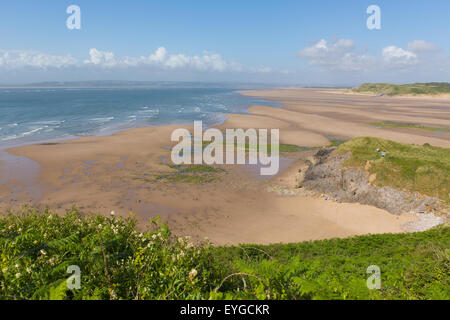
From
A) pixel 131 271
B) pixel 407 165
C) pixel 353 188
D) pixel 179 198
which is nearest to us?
pixel 131 271

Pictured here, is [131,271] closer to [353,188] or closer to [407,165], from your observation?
[353,188]

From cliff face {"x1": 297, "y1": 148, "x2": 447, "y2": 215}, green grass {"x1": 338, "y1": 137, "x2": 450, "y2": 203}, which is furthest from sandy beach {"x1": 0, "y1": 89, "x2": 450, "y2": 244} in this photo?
green grass {"x1": 338, "y1": 137, "x2": 450, "y2": 203}

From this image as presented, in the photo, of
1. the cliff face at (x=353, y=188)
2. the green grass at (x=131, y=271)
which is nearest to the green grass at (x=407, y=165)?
the cliff face at (x=353, y=188)

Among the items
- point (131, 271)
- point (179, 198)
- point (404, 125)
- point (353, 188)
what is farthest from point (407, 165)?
point (404, 125)

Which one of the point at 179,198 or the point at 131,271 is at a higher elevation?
the point at 131,271

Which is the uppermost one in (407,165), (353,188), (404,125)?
(404,125)

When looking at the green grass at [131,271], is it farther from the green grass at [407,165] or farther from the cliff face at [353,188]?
the green grass at [407,165]

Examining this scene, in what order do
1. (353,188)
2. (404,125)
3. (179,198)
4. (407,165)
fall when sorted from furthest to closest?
(404,125) < (179,198) < (353,188) < (407,165)

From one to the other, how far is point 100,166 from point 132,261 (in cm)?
3018

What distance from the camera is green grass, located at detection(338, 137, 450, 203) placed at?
20.1 meters

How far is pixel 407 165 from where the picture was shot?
22328 mm

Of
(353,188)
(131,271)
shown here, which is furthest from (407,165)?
(131,271)

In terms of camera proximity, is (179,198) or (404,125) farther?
(404,125)
